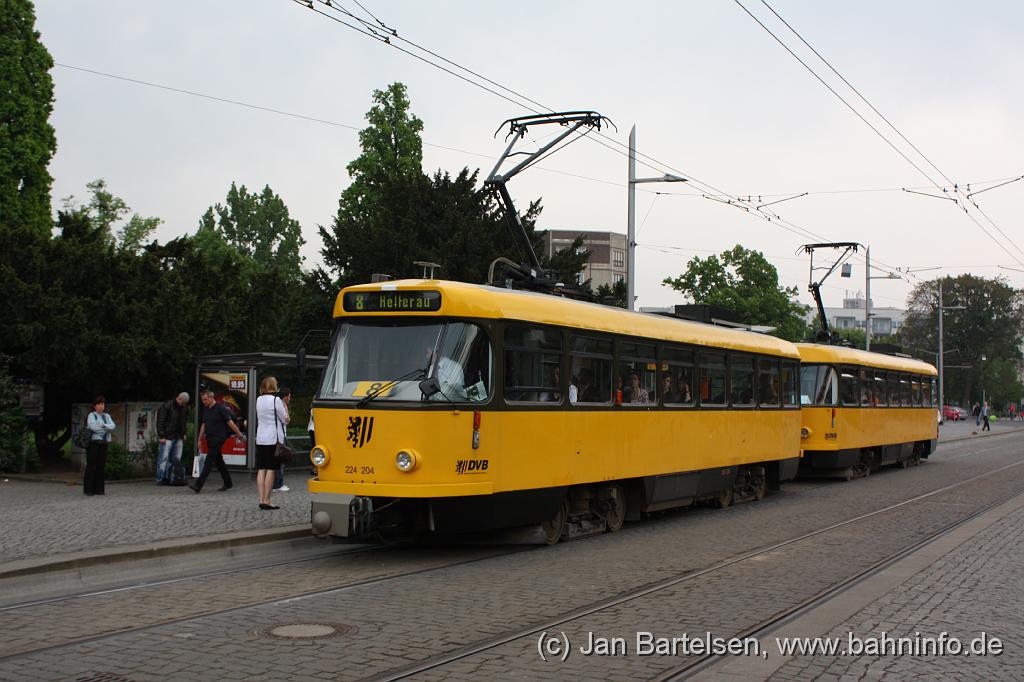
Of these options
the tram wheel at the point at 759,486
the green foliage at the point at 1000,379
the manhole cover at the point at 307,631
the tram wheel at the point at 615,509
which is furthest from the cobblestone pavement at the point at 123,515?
the green foliage at the point at 1000,379

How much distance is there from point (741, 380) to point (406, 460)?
847cm

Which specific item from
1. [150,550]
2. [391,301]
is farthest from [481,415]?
[150,550]

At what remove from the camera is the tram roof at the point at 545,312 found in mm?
10992

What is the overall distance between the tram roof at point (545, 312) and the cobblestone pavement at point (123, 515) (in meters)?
2.93

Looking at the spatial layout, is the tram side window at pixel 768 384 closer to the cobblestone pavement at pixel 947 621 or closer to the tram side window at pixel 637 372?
the tram side window at pixel 637 372

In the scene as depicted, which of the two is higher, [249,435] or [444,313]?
[444,313]

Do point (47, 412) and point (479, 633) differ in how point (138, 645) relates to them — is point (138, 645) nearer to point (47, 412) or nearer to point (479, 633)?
point (479, 633)

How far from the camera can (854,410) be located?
2378cm

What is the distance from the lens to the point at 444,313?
1094 cm

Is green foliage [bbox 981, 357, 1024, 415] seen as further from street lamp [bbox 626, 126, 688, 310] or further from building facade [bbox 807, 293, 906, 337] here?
street lamp [bbox 626, 126, 688, 310]

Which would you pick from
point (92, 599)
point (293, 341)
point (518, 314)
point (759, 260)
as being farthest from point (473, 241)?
point (759, 260)

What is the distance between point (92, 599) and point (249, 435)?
32.1 ft

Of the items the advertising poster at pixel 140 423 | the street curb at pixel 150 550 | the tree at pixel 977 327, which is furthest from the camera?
the tree at pixel 977 327

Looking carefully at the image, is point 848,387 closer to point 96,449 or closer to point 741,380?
point 741,380
